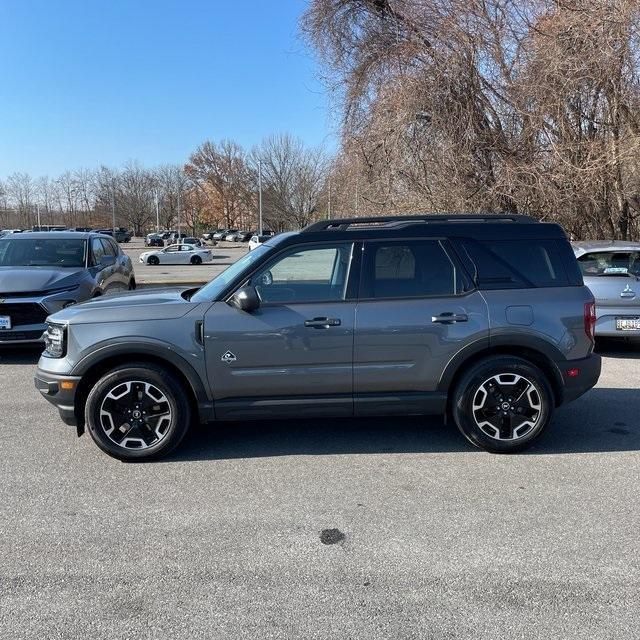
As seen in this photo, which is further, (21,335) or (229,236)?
(229,236)

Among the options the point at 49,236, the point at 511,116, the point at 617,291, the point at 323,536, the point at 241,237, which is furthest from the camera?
the point at 241,237

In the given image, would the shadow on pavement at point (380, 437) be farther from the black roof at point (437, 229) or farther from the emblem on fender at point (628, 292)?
the emblem on fender at point (628, 292)

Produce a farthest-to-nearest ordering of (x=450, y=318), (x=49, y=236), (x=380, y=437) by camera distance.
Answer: (x=49, y=236), (x=380, y=437), (x=450, y=318)

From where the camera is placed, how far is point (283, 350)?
167 inches

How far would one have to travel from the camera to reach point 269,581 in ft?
9.29

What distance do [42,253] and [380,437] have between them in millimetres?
6848

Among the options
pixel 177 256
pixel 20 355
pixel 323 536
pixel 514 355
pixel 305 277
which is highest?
pixel 177 256

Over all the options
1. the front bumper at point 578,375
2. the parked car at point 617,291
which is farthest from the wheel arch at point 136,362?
the parked car at point 617,291

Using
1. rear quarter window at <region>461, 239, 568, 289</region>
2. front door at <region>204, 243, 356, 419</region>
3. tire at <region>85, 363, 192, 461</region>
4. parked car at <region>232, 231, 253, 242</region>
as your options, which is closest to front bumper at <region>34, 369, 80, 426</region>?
tire at <region>85, 363, 192, 461</region>

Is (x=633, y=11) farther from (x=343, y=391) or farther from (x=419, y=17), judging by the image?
(x=343, y=391)

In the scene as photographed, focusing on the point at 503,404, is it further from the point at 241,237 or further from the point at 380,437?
the point at 241,237

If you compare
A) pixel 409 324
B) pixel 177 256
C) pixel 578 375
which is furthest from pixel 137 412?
pixel 177 256

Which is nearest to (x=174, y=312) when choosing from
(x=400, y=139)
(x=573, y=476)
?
(x=573, y=476)

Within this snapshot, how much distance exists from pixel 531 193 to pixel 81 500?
1192 centimetres
